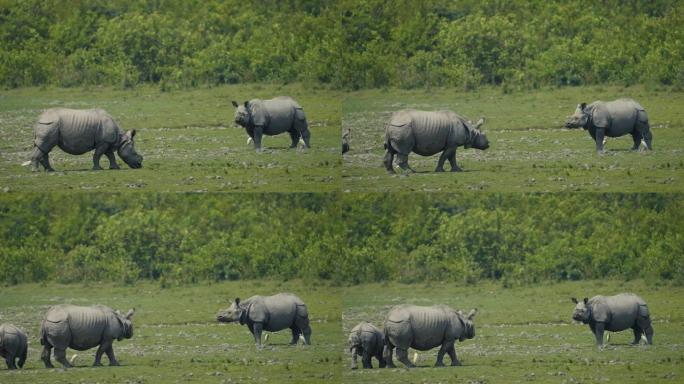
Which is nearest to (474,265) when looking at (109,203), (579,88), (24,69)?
(579,88)

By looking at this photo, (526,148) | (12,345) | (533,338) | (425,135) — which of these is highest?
(425,135)

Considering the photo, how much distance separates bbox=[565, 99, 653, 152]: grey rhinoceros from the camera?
72.1 feet

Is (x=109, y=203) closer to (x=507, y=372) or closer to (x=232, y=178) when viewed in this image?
(x=232, y=178)

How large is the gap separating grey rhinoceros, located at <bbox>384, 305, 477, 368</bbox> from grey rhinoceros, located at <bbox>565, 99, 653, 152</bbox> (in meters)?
2.99

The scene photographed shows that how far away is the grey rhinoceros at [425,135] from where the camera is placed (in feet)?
71.2

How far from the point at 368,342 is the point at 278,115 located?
3.21 metres

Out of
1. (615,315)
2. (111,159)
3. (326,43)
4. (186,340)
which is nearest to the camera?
(615,315)

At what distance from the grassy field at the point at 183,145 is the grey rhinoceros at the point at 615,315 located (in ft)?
11.6

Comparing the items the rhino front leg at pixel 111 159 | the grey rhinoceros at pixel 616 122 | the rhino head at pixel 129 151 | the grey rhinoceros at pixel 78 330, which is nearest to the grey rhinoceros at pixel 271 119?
the rhino head at pixel 129 151

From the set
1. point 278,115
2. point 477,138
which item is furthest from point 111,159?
point 477,138

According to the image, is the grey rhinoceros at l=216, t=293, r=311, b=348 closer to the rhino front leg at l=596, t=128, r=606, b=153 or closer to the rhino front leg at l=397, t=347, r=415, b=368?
the rhino front leg at l=397, t=347, r=415, b=368

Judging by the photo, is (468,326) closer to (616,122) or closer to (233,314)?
(233,314)

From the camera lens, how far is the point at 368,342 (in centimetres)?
2106

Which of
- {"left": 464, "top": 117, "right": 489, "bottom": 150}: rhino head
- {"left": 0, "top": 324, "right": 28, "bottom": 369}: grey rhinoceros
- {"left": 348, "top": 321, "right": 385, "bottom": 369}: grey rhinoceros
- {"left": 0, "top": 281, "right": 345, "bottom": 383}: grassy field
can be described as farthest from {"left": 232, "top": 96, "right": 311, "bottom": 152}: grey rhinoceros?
{"left": 0, "top": 324, "right": 28, "bottom": 369}: grey rhinoceros
